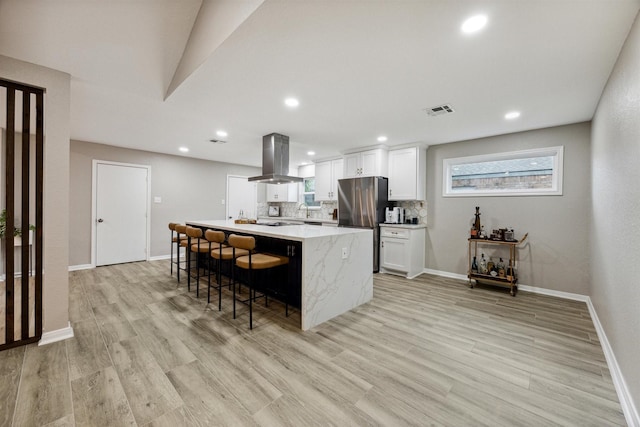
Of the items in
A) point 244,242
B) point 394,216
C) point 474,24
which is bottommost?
point 244,242

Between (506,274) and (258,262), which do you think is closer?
(258,262)

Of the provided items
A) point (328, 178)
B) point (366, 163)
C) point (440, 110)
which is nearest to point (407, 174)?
point (366, 163)

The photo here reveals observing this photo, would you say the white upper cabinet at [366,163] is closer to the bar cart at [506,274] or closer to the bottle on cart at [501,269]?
the bar cart at [506,274]

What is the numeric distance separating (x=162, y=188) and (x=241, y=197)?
6.45ft

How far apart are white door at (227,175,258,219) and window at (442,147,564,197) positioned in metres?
4.97

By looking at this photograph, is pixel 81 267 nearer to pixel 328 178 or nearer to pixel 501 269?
pixel 328 178

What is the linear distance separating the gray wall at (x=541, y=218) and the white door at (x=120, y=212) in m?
6.11

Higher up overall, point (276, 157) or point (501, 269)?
point (276, 157)

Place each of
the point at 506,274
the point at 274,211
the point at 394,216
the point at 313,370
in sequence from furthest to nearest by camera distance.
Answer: the point at 274,211 → the point at 394,216 → the point at 506,274 → the point at 313,370

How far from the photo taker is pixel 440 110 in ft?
10.1

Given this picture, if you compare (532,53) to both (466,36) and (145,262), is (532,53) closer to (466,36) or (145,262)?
(466,36)

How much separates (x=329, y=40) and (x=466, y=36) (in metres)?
0.93

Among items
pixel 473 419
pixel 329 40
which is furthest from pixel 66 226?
pixel 473 419

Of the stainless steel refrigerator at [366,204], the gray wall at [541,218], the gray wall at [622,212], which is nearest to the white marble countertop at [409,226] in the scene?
the stainless steel refrigerator at [366,204]
